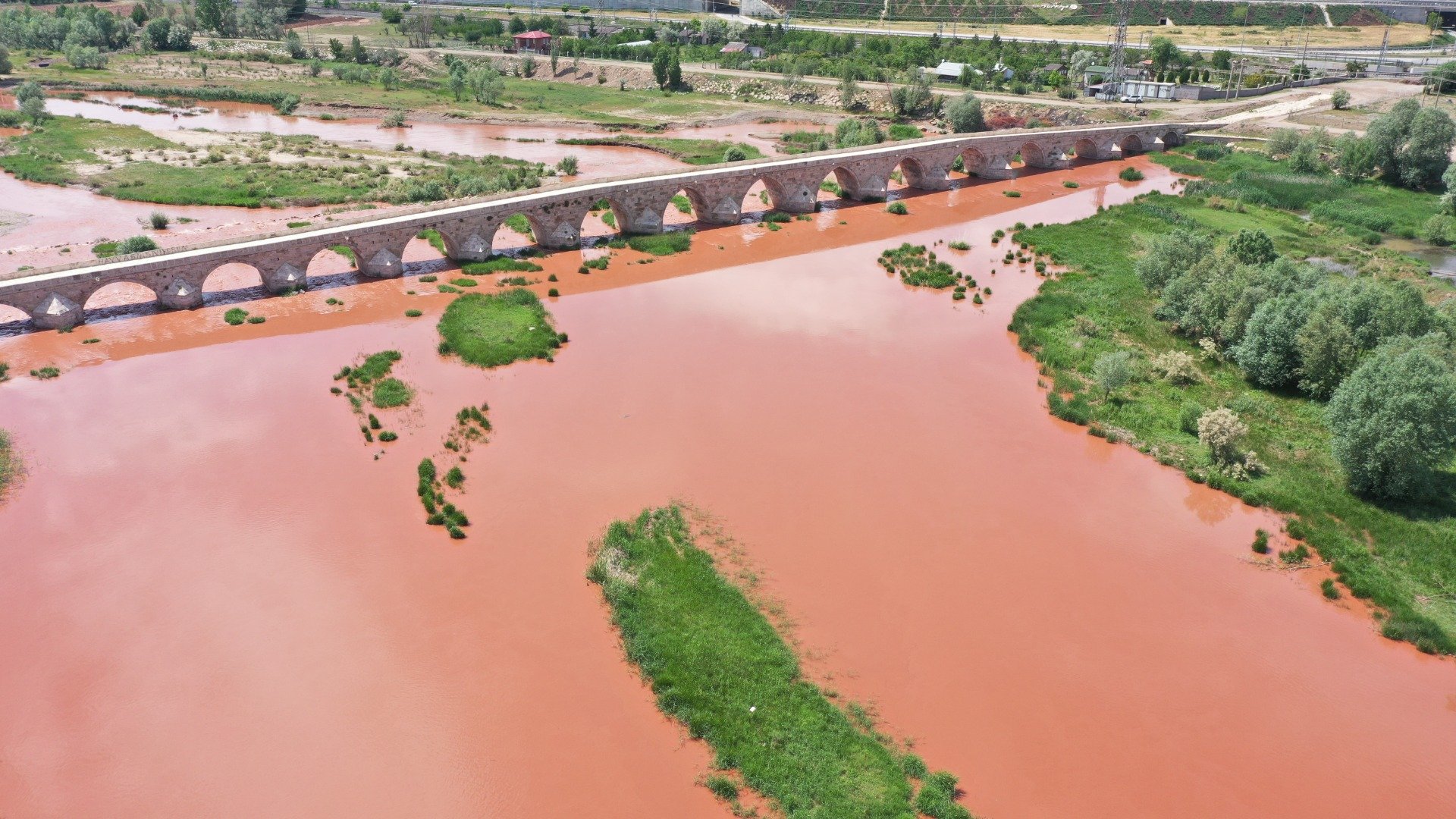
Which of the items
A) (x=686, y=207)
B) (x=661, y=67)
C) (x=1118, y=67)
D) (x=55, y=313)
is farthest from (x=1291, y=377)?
(x=661, y=67)

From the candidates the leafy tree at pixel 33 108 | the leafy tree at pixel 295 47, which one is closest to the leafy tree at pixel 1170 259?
the leafy tree at pixel 33 108

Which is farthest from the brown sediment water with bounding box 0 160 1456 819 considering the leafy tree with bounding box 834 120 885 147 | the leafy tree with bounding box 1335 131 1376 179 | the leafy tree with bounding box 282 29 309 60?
the leafy tree with bounding box 282 29 309 60

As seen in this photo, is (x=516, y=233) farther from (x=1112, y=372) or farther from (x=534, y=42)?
(x=534, y=42)

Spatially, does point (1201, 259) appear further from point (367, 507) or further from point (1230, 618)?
point (367, 507)

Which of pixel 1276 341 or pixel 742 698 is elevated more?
pixel 1276 341

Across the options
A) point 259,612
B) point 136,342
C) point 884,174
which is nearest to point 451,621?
point 259,612

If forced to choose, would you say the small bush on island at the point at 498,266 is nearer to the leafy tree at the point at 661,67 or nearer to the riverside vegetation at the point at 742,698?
the riverside vegetation at the point at 742,698
